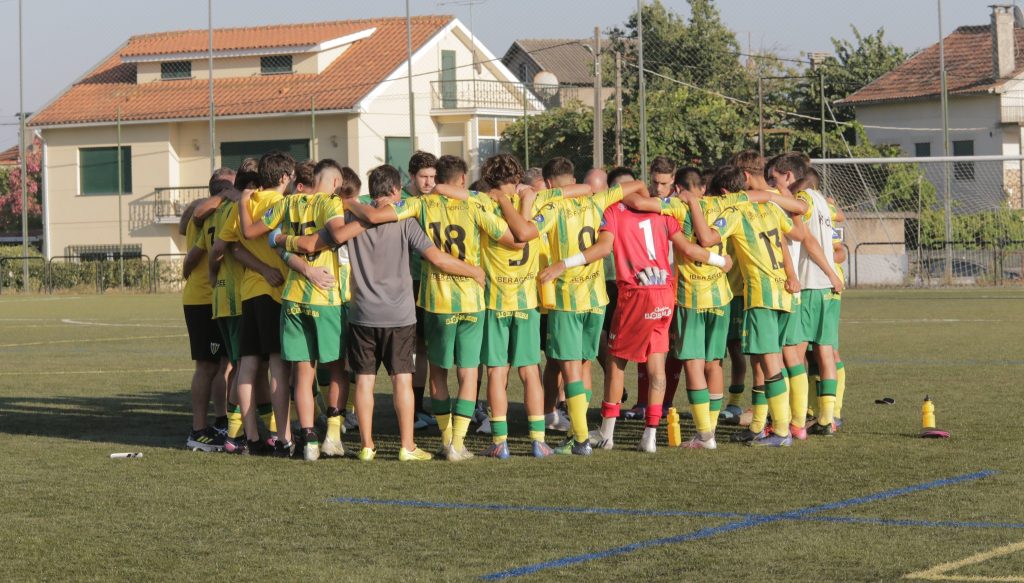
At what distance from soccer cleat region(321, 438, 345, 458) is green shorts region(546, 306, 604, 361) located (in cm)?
155

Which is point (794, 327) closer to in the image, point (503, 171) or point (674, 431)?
point (674, 431)

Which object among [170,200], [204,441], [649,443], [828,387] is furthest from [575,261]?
[170,200]

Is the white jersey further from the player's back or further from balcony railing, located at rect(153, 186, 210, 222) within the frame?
balcony railing, located at rect(153, 186, 210, 222)

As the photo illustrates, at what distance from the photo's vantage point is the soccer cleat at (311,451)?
30.5ft

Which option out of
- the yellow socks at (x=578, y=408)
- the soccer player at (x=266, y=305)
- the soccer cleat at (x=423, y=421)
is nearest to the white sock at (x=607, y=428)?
the yellow socks at (x=578, y=408)

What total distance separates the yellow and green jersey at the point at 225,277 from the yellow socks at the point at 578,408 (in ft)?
7.67

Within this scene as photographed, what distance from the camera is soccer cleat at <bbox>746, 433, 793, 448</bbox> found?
379 inches

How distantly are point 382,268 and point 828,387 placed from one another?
3374 mm

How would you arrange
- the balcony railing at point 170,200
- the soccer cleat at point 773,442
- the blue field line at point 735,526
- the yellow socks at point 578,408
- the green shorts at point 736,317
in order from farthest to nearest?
1. the balcony railing at point 170,200
2. the green shorts at point 736,317
3. the soccer cleat at point 773,442
4. the yellow socks at point 578,408
5. the blue field line at point 735,526

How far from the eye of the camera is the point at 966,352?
53.6 ft

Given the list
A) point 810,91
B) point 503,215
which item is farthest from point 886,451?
point 810,91

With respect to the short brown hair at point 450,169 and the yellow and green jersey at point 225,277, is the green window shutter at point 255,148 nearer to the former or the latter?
the yellow and green jersey at point 225,277

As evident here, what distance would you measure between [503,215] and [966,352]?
903cm

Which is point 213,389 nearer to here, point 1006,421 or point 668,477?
point 668,477
